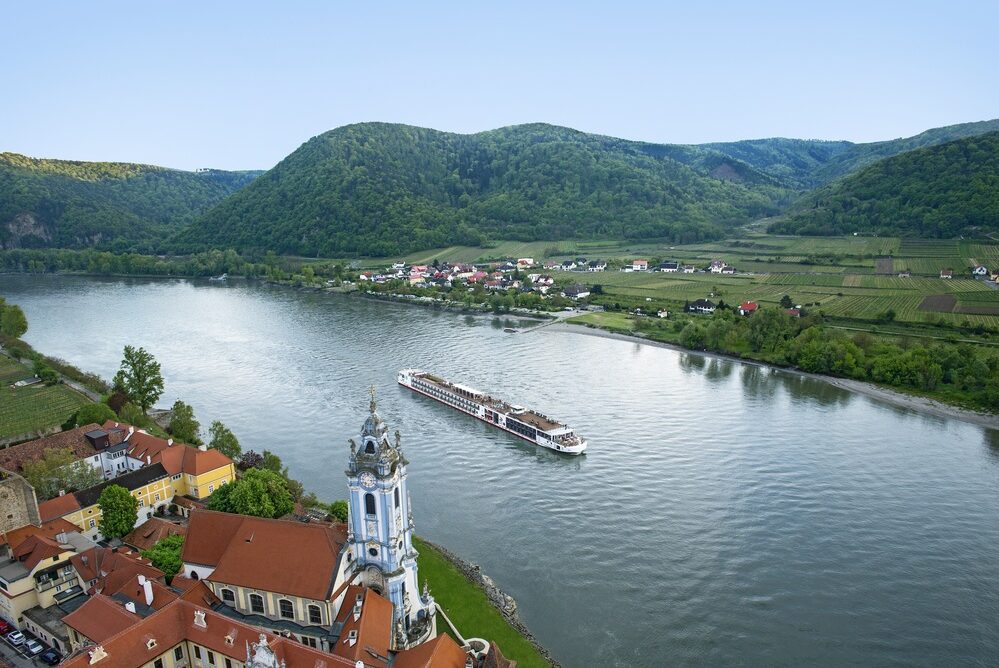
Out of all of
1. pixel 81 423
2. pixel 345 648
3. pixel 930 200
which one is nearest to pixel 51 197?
pixel 81 423

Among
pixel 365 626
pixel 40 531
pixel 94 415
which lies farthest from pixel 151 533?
pixel 94 415

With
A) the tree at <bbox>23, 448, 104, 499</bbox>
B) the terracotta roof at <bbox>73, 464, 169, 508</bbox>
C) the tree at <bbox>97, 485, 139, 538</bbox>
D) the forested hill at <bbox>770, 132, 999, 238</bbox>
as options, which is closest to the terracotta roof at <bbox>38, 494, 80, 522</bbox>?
the terracotta roof at <bbox>73, 464, 169, 508</bbox>

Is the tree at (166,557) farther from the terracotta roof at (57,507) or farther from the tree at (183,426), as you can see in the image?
the tree at (183,426)

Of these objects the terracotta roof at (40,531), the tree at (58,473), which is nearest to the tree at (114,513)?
the terracotta roof at (40,531)

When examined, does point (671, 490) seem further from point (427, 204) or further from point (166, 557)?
point (427, 204)

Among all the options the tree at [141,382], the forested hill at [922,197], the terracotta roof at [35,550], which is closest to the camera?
the terracotta roof at [35,550]

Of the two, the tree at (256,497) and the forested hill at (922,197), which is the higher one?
the forested hill at (922,197)

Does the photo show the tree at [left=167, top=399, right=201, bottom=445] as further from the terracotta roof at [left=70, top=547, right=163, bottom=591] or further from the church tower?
the church tower
